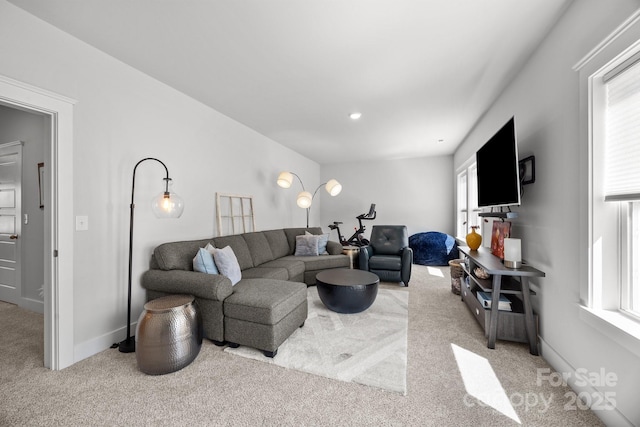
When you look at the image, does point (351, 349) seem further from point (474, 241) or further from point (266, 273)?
point (474, 241)

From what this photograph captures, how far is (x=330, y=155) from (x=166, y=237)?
421 centimetres

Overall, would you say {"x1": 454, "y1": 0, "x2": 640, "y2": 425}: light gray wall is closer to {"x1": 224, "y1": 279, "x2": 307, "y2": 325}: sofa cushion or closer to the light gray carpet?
the light gray carpet

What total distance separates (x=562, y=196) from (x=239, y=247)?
10.7ft

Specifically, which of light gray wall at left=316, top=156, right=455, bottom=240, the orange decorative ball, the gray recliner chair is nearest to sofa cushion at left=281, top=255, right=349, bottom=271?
the gray recliner chair

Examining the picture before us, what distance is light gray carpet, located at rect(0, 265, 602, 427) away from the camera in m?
1.42

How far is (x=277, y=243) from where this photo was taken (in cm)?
421

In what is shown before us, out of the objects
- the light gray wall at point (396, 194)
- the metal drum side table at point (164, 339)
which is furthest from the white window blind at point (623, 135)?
the light gray wall at point (396, 194)

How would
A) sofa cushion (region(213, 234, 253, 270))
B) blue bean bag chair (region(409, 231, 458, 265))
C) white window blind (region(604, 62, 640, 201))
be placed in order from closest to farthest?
1. white window blind (region(604, 62, 640, 201))
2. sofa cushion (region(213, 234, 253, 270))
3. blue bean bag chair (region(409, 231, 458, 265))

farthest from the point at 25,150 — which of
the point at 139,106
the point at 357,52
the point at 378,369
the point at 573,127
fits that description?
the point at 573,127

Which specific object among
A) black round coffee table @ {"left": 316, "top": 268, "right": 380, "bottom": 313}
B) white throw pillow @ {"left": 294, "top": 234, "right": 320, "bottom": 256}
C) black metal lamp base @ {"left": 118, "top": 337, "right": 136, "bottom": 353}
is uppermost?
white throw pillow @ {"left": 294, "top": 234, "right": 320, "bottom": 256}

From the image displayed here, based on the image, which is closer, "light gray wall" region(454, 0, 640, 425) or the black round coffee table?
"light gray wall" region(454, 0, 640, 425)

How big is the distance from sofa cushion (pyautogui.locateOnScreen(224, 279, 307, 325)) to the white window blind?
7.37ft

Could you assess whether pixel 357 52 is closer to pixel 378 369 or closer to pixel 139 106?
pixel 139 106

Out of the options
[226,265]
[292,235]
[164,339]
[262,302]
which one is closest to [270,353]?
[262,302]
